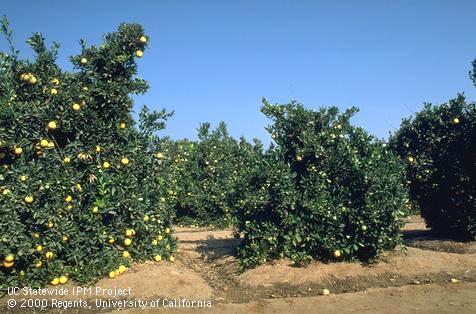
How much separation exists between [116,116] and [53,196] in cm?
201

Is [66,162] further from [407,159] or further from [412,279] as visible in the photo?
[407,159]

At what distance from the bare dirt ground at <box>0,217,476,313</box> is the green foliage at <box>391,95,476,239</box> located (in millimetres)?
1813

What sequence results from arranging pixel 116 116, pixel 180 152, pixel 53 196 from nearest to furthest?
pixel 53 196 → pixel 116 116 → pixel 180 152

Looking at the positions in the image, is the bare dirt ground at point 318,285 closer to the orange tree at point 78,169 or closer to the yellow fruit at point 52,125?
the orange tree at point 78,169

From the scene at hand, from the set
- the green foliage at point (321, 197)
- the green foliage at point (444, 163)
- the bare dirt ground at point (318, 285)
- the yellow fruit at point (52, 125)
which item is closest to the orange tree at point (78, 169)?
the yellow fruit at point (52, 125)

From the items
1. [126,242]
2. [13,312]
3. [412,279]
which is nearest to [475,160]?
[412,279]

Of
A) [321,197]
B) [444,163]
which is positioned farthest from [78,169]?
[444,163]

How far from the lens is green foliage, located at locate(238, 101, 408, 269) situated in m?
7.82

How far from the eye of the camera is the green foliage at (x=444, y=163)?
10.3 m

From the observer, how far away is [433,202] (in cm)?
1123

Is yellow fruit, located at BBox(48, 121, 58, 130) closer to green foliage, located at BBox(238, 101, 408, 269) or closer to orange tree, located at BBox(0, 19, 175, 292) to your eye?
orange tree, located at BBox(0, 19, 175, 292)

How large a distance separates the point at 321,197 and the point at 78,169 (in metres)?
4.92

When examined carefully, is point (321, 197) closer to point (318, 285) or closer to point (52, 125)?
point (318, 285)

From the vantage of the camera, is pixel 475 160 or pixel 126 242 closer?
pixel 126 242
